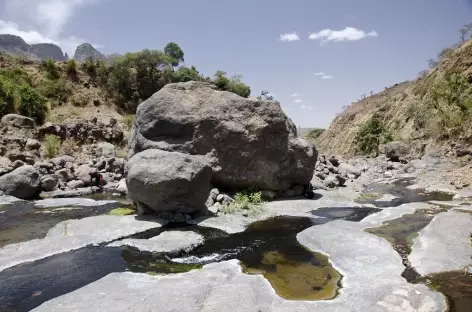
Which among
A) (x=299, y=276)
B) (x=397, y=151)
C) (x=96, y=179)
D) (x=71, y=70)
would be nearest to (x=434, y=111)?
(x=397, y=151)

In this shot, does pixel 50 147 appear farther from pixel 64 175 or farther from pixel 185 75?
pixel 185 75

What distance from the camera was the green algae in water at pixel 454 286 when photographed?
6305 millimetres

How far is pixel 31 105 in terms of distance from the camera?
30.1 metres

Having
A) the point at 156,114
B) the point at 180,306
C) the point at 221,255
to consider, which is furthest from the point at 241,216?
the point at 180,306

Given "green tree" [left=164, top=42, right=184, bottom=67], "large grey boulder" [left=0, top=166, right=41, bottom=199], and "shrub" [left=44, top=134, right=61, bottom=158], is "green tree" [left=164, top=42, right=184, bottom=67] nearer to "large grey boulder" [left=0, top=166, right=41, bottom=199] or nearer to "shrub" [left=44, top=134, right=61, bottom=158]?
"shrub" [left=44, top=134, right=61, bottom=158]

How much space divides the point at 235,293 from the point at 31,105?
95.0 feet

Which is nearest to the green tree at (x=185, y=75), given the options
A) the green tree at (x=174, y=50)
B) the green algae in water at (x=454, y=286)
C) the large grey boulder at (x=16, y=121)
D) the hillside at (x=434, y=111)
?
the green tree at (x=174, y=50)

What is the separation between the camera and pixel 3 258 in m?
8.48

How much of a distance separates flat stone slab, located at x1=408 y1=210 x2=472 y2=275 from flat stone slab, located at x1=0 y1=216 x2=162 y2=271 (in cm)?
683

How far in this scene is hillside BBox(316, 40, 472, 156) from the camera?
86.3 ft

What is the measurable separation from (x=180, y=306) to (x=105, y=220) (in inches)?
241

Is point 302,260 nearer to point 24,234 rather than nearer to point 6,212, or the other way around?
point 24,234

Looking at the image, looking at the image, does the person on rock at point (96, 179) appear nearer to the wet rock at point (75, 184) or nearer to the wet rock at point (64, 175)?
the wet rock at point (75, 184)

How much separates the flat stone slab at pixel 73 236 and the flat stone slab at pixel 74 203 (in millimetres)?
3066
